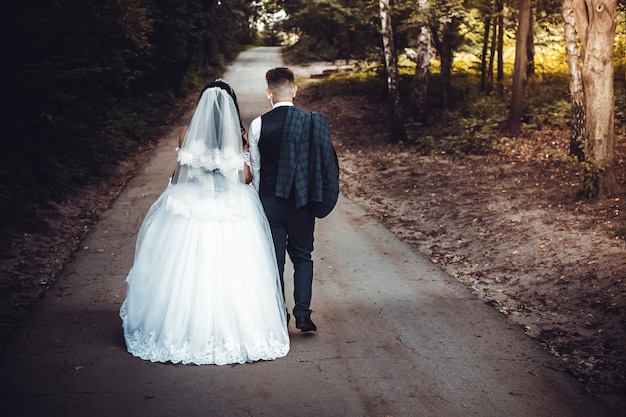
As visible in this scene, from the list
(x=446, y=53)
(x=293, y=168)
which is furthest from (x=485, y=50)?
(x=293, y=168)

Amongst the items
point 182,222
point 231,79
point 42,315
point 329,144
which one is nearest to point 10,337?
point 42,315

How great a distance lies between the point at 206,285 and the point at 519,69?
14307 mm

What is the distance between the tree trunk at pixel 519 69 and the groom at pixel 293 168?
13.0 metres

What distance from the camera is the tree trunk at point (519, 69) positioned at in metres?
17.2

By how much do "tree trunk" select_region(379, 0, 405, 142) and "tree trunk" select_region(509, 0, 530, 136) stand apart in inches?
127

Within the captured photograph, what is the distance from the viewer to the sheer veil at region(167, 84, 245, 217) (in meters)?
5.97

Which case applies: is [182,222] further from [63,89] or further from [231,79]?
[231,79]

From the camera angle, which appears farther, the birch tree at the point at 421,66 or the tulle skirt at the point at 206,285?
the birch tree at the point at 421,66

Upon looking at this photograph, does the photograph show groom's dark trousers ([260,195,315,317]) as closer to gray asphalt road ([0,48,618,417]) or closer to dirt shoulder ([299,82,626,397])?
gray asphalt road ([0,48,618,417])

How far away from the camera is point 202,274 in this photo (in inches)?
227

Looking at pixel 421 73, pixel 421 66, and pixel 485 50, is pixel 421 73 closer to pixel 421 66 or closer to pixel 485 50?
pixel 421 66

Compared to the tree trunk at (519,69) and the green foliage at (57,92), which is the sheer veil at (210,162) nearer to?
the green foliage at (57,92)

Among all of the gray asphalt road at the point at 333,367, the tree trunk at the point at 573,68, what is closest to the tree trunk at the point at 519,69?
the tree trunk at the point at 573,68

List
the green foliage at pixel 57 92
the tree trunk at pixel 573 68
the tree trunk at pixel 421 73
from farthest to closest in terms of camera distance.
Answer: the tree trunk at pixel 421 73, the tree trunk at pixel 573 68, the green foliage at pixel 57 92
